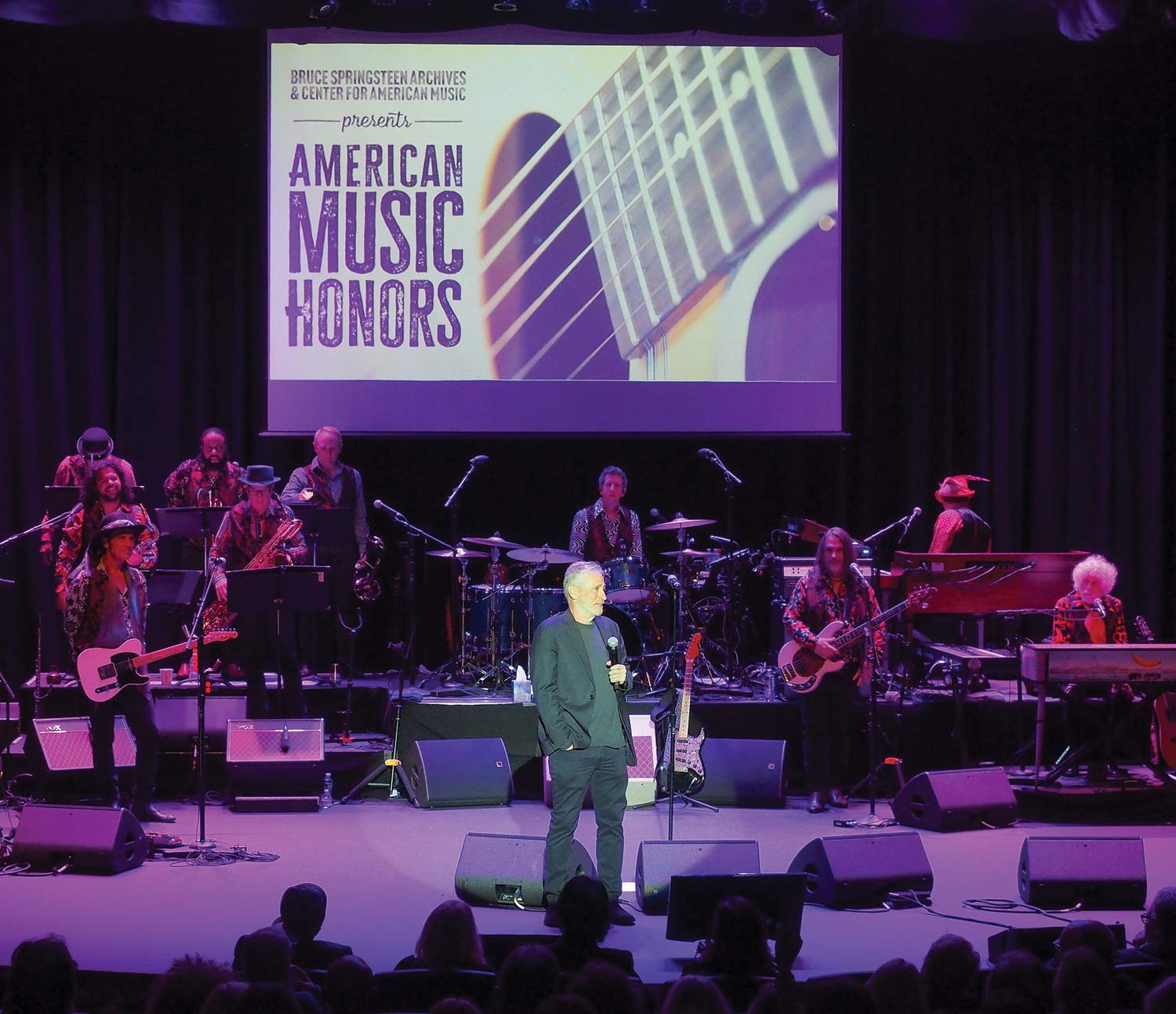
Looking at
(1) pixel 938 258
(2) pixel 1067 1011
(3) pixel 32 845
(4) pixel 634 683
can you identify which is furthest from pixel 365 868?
(1) pixel 938 258

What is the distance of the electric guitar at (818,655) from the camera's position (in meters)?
9.34

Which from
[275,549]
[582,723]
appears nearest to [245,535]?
[275,549]

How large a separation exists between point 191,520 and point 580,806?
4.41 meters

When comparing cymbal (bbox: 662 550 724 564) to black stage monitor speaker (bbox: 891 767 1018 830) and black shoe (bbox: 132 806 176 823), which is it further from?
black shoe (bbox: 132 806 176 823)

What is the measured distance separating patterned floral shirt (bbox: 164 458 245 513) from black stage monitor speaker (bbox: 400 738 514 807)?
2848mm

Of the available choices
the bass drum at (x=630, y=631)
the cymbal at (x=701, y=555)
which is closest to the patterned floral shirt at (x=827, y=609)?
the cymbal at (x=701, y=555)

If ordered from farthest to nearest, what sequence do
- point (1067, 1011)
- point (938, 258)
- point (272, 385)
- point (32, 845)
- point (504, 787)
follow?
1. point (938, 258)
2. point (272, 385)
3. point (504, 787)
4. point (32, 845)
5. point (1067, 1011)

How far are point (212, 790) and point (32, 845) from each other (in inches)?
95.6

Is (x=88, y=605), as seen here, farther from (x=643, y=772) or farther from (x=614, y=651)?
(x=643, y=772)

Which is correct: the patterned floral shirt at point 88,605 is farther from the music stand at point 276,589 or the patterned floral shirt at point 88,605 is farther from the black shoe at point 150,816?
the black shoe at point 150,816

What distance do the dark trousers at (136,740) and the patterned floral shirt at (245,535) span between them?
1389mm

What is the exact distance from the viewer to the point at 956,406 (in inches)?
515

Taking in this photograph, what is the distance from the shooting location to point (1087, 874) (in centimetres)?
701

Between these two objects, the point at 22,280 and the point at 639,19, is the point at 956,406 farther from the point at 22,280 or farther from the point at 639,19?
the point at 22,280
